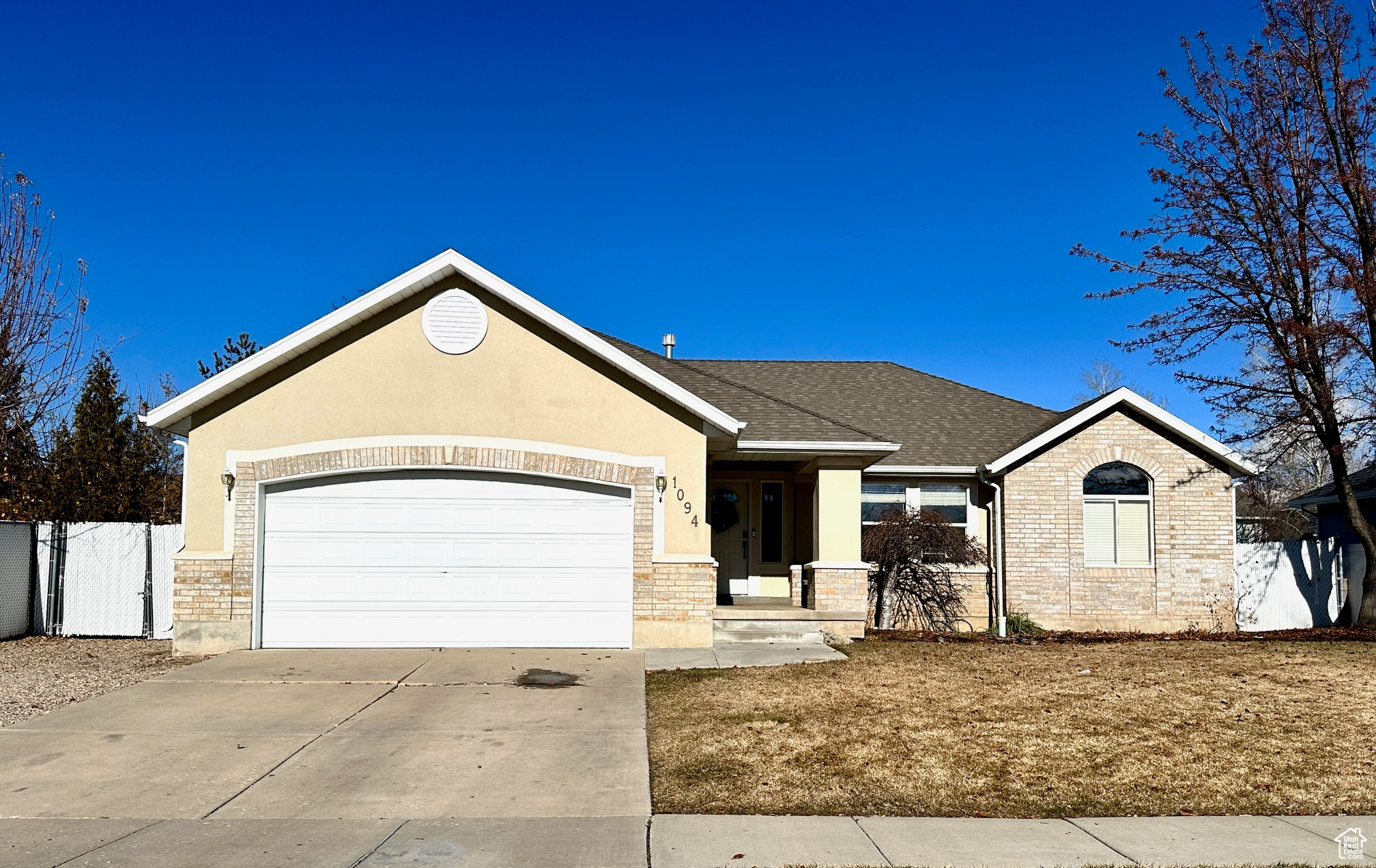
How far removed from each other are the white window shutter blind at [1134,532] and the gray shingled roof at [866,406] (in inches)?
79.2

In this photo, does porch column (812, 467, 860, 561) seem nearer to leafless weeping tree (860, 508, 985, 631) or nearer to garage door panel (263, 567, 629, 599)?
leafless weeping tree (860, 508, 985, 631)

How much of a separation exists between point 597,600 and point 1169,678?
715 centimetres

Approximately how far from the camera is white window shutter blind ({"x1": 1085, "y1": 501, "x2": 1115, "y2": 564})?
17562 millimetres

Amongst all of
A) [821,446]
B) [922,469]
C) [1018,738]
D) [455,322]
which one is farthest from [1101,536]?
[455,322]

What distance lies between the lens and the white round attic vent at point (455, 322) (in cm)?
1338

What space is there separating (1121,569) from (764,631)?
289 inches

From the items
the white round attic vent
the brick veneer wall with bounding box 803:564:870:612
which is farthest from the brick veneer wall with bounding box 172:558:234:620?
the brick veneer wall with bounding box 803:564:870:612

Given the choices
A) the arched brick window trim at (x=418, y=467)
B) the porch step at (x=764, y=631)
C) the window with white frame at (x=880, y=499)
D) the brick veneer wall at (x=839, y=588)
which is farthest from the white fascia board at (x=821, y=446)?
the window with white frame at (x=880, y=499)

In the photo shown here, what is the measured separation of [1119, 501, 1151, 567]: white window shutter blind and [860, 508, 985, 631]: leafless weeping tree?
248cm

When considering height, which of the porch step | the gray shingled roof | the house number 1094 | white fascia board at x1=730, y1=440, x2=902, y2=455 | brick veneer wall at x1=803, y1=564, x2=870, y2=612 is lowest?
the porch step

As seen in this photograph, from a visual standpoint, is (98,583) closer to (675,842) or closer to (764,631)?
(764,631)

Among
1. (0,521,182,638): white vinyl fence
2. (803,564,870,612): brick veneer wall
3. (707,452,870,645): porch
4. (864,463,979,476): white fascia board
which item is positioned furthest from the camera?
(864,463,979,476): white fascia board

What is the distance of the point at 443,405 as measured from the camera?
43.9ft

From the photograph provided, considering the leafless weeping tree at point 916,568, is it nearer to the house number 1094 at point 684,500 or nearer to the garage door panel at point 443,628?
the house number 1094 at point 684,500
